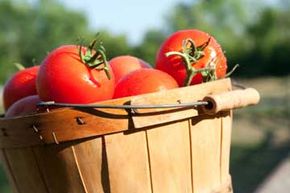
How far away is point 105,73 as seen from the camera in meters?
1.24

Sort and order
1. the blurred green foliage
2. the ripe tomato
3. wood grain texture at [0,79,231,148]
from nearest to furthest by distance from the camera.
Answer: wood grain texture at [0,79,231,148]
the ripe tomato
the blurred green foliage

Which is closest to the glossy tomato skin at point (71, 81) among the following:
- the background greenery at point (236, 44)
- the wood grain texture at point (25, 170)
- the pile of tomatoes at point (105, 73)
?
the pile of tomatoes at point (105, 73)

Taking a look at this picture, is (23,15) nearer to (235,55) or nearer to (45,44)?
(45,44)

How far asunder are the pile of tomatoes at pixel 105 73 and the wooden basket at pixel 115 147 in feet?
0.13

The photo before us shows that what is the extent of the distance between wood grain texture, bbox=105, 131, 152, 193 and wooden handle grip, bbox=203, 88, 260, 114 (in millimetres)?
140

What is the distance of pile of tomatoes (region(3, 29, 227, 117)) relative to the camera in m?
1.23

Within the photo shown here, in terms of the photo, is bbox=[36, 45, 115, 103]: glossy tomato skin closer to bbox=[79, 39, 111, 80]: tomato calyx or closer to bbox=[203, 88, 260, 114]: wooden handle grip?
bbox=[79, 39, 111, 80]: tomato calyx

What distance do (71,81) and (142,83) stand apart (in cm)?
13

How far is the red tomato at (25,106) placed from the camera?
4.21ft

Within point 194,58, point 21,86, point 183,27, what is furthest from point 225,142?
point 183,27

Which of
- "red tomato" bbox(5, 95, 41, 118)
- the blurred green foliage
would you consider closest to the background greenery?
the blurred green foliage

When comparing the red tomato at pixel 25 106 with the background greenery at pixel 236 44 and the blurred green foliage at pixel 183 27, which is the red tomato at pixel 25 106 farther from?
the blurred green foliage at pixel 183 27

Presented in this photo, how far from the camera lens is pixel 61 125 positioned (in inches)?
47.4

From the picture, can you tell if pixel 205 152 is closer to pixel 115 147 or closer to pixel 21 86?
pixel 115 147
